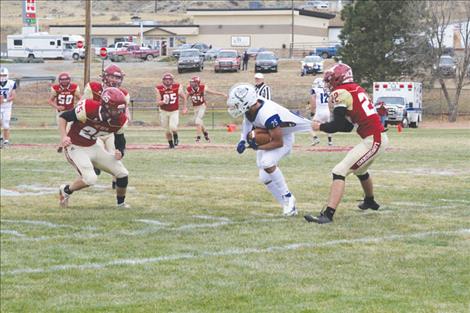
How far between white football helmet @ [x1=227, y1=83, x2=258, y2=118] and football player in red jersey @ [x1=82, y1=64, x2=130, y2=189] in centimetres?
196

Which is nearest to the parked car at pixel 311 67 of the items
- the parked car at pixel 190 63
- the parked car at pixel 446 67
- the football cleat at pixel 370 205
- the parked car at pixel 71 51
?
the parked car at pixel 190 63

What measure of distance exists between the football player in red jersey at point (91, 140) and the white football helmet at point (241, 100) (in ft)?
4.26

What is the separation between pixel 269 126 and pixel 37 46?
75.0 m

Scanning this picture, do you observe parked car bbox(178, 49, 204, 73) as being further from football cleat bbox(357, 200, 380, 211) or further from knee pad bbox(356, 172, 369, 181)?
knee pad bbox(356, 172, 369, 181)

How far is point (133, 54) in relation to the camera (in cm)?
7900

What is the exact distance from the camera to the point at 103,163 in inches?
460

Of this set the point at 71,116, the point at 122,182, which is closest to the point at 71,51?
the point at 122,182

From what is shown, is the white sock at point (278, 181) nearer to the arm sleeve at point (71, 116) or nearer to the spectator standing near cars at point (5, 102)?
the arm sleeve at point (71, 116)

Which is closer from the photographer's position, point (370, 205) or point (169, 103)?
point (370, 205)

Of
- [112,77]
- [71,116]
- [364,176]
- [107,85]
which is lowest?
[364,176]

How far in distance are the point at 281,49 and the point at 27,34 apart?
81.3 ft

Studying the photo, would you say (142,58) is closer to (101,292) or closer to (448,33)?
(448,33)

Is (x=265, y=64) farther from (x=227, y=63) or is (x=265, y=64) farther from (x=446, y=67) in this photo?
(x=446, y=67)

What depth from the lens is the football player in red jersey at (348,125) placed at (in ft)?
34.0
